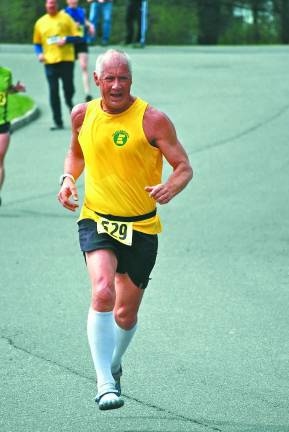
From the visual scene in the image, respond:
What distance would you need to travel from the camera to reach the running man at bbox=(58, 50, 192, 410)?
21.8 ft

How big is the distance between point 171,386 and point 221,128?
44.3ft

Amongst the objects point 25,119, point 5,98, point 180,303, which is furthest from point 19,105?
point 180,303

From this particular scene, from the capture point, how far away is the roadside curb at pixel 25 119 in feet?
71.9

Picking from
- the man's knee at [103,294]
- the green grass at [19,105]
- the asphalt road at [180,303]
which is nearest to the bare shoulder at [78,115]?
the man's knee at [103,294]

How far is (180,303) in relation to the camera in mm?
9734

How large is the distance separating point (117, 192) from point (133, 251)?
12.7 inches

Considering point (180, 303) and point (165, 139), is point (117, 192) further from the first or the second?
point (180, 303)

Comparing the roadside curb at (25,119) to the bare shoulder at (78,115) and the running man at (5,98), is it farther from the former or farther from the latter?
the bare shoulder at (78,115)

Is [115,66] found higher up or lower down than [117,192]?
higher up

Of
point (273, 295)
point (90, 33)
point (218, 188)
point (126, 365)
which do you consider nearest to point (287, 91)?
point (90, 33)

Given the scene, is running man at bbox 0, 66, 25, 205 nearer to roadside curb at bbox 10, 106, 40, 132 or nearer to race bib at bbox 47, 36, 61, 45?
race bib at bbox 47, 36, 61, 45

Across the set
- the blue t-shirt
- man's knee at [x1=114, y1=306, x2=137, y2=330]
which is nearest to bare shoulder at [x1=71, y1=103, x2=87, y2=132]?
man's knee at [x1=114, y1=306, x2=137, y2=330]

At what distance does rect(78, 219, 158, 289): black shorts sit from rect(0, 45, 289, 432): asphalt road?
712 mm

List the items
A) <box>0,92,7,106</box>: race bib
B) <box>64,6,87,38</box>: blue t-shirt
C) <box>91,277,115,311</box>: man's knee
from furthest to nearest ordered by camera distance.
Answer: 1. <box>64,6,87,38</box>: blue t-shirt
2. <box>0,92,7,106</box>: race bib
3. <box>91,277,115,311</box>: man's knee
